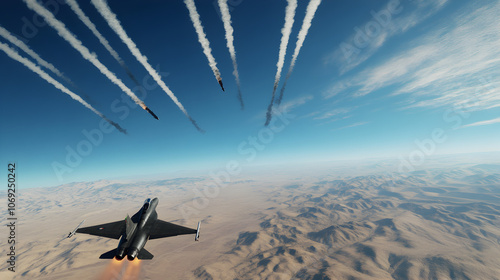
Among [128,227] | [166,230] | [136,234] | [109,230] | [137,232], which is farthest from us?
[166,230]

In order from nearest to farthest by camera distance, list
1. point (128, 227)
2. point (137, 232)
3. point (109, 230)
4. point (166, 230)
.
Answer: point (128, 227) < point (137, 232) < point (109, 230) < point (166, 230)

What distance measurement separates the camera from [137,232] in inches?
911

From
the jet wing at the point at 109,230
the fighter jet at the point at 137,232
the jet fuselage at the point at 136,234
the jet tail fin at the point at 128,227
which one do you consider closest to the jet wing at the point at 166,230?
the fighter jet at the point at 137,232

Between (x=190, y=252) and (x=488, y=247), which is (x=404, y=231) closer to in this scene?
(x=488, y=247)

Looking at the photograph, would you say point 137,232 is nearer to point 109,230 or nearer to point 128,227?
point 128,227

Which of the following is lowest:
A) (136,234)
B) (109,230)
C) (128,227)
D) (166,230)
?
(166,230)

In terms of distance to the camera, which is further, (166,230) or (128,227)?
(166,230)

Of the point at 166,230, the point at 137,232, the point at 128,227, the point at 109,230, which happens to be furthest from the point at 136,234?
the point at 109,230

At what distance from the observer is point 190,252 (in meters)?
163

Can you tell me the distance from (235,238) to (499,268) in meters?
219

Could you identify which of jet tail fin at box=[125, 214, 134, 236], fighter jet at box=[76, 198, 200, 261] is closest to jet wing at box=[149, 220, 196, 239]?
fighter jet at box=[76, 198, 200, 261]

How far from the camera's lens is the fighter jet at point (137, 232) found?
21.0 metres

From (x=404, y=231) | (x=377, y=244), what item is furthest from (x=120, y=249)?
(x=404, y=231)

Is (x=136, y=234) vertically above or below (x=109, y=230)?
below
